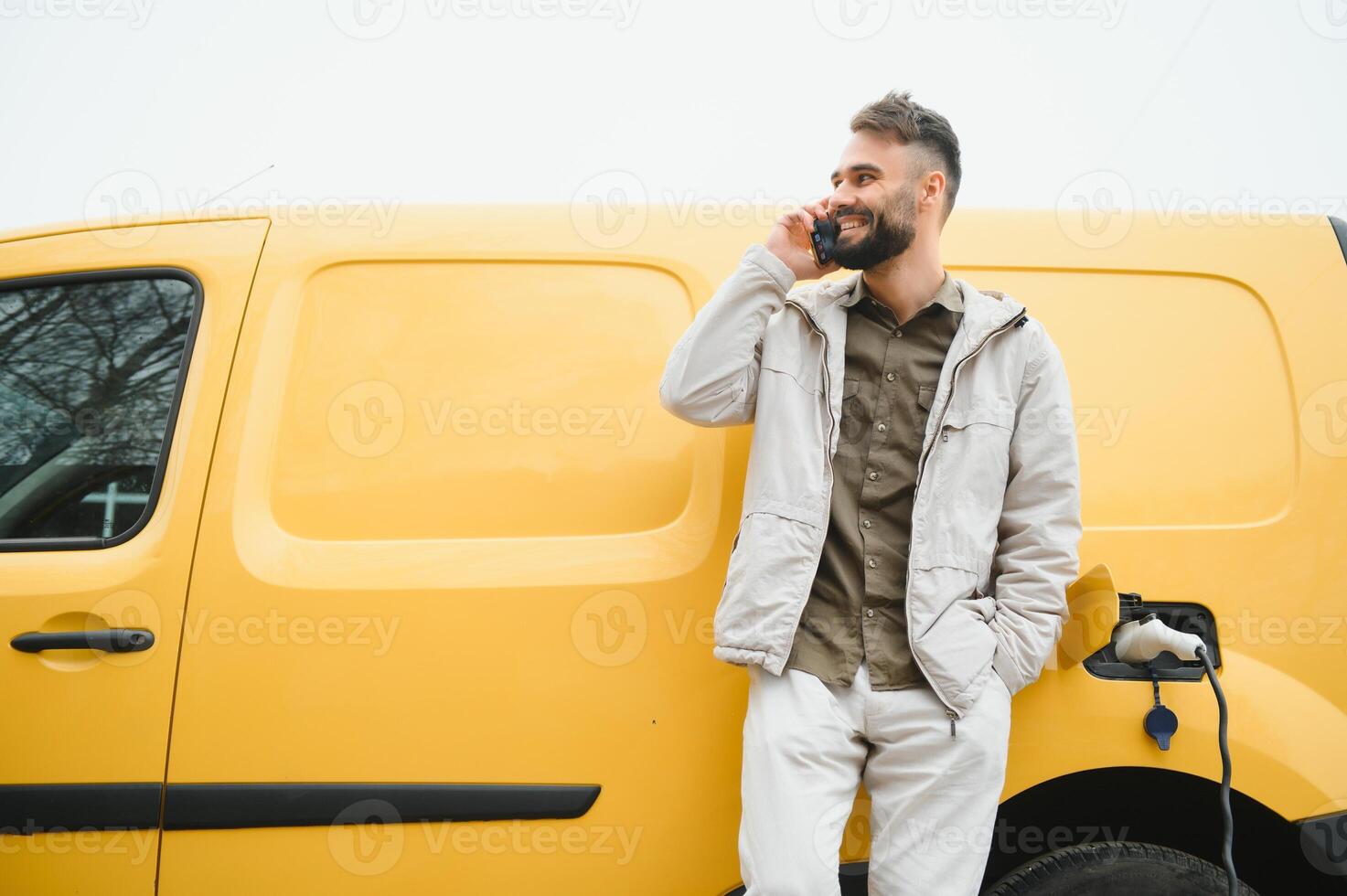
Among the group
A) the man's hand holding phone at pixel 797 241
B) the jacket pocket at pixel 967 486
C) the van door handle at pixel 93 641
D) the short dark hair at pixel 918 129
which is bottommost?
the van door handle at pixel 93 641

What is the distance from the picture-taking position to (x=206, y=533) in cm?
174

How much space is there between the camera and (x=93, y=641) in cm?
168

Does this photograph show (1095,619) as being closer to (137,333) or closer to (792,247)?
(792,247)

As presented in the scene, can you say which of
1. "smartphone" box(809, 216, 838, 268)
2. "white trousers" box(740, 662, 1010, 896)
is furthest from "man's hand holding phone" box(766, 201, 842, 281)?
"white trousers" box(740, 662, 1010, 896)

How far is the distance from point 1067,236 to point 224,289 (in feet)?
6.07

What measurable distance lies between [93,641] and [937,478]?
5.47ft

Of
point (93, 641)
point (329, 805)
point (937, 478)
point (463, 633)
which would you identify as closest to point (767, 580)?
point (937, 478)

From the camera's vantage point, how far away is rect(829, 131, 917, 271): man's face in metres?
1.75

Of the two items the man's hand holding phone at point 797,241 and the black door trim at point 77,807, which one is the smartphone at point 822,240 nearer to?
the man's hand holding phone at point 797,241

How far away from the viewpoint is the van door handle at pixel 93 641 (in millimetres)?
1681

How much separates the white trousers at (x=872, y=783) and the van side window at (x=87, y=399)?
4.46ft

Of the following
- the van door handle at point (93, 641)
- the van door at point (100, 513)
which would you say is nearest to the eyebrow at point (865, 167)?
the van door at point (100, 513)

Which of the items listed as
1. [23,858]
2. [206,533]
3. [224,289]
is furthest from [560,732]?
[224,289]

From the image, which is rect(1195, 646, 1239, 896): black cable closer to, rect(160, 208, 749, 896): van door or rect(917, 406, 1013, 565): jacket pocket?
rect(917, 406, 1013, 565): jacket pocket
